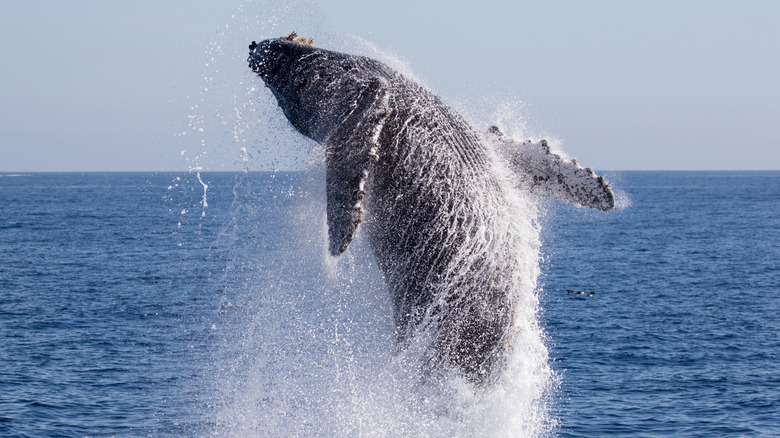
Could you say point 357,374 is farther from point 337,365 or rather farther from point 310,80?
point 310,80

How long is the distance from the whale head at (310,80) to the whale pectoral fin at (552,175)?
218 centimetres

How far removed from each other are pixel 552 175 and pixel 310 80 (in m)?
3.36

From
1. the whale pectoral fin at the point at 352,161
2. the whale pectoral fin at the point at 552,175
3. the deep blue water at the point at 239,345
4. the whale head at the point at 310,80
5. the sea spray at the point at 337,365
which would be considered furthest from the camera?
the deep blue water at the point at 239,345

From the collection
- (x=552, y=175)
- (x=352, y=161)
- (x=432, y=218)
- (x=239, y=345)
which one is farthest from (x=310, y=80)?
(x=239, y=345)

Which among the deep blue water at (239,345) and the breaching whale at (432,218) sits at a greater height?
the breaching whale at (432,218)

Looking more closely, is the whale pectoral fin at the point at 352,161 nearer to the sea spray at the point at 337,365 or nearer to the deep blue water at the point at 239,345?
the sea spray at the point at 337,365

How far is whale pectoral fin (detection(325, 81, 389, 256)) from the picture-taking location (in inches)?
309

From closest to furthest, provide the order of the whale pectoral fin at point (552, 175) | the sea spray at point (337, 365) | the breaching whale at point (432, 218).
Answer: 1. the breaching whale at point (432, 218)
2. the sea spray at point (337, 365)
3. the whale pectoral fin at point (552, 175)

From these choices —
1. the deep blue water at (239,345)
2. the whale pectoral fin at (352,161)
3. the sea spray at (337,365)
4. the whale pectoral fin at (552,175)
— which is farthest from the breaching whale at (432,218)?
the deep blue water at (239,345)

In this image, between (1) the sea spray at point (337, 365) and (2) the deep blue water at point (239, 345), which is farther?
(2) the deep blue water at point (239, 345)

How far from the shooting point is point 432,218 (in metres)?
9.07

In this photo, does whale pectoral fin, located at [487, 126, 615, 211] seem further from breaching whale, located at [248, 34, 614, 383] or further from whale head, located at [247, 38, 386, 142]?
whale head, located at [247, 38, 386, 142]

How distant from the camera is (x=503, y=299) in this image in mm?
9258

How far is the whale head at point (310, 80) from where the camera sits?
31.5 ft
